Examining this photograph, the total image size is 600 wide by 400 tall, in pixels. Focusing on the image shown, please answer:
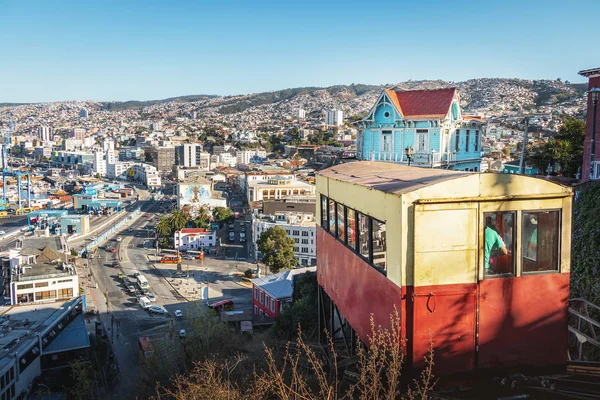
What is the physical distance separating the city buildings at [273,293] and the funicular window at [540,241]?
15.5m

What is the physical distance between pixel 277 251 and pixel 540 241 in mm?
23708

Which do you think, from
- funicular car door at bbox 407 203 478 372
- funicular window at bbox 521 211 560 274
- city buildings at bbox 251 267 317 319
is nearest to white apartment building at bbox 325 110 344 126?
city buildings at bbox 251 267 317 319

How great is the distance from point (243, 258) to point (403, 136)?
22.0 meters

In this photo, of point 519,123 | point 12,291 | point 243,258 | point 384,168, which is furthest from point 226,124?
Result: point 384,168

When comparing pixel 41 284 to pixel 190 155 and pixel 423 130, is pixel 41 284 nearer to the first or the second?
pixel 423 130

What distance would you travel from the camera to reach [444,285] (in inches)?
132

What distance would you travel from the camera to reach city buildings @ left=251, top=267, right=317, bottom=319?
759 inches

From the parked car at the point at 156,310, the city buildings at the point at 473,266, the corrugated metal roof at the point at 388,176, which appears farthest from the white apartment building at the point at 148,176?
the city buildings at the point at 473,266

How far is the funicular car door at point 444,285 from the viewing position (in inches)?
129

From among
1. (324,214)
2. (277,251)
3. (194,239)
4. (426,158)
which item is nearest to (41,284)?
(277,251)

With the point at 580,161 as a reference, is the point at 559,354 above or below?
below

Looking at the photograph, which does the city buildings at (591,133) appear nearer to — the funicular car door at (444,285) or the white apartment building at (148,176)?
the funicular car door at (444,285)

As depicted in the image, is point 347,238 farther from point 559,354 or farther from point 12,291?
point 12,291

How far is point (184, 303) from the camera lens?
24047 mm
